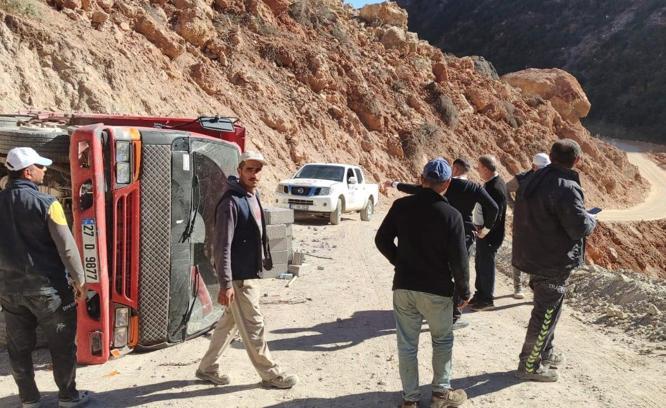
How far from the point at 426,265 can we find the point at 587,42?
86.7 meters

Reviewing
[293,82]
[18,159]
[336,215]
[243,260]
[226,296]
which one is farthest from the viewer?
[293,82]

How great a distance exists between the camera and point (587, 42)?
80.1 m

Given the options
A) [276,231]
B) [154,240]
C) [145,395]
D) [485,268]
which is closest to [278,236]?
[276,231]

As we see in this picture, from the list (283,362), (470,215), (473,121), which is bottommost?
(283,362)

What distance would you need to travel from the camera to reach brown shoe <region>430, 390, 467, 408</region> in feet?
14.4

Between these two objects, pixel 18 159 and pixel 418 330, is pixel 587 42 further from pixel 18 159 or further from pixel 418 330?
pixel 18 159

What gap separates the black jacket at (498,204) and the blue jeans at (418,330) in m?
3.00

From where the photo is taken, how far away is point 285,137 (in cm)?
2364

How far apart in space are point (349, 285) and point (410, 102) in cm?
2489

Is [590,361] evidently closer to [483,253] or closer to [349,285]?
[483,253]

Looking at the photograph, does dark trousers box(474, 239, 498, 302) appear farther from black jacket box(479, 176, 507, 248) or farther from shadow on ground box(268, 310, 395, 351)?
shadow on ground box(268, 310, 395, 351)

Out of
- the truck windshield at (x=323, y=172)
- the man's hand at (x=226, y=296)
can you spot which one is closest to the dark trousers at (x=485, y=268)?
→ the man's hand at (x=226, y=296)

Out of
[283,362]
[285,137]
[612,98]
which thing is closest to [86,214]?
[283,362]

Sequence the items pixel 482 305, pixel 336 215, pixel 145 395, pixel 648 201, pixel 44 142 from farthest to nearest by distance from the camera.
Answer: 1. pixel 648 201
2. pixel 336 215
3. pixel 482 305
4. pixel 44 142
5. pixel 145 395
